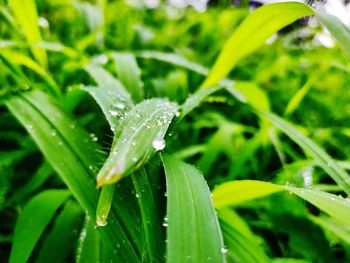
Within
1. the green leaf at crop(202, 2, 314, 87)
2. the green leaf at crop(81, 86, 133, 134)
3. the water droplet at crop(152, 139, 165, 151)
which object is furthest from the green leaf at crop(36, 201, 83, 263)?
the green leaf at crop(202, 2, 314, 87)

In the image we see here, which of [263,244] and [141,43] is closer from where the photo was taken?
[263,244]

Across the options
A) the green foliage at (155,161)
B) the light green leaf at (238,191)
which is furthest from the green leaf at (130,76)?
the light green leaf at (238,191)

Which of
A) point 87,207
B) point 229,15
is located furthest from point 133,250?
point 229,15

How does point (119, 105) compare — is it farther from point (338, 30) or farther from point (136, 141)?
point (338, 30)

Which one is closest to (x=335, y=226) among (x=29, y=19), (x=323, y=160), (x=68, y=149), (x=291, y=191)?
(x=323, y=160)

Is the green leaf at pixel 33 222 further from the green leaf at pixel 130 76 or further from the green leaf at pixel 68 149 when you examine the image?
the green leaf at pixel 130 76

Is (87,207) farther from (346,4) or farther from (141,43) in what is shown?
(141,43)
